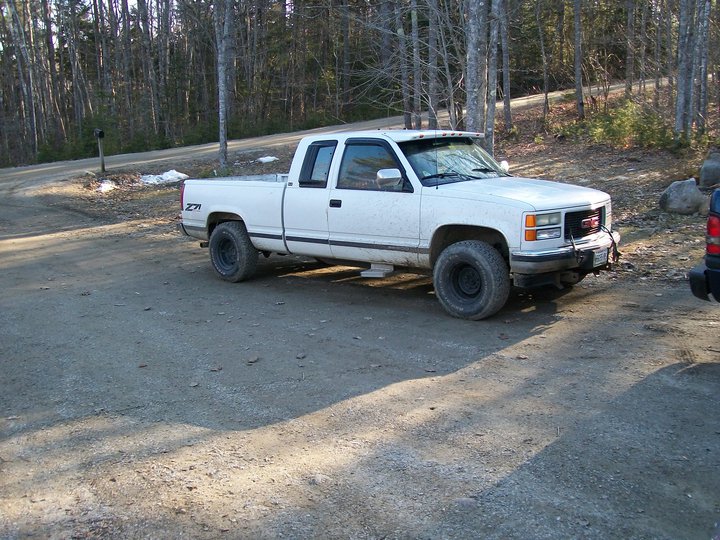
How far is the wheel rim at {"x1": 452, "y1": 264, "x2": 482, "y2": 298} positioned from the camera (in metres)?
7.23

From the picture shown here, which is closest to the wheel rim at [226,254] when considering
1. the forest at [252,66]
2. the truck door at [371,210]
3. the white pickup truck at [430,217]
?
the white pickup truck at [430,217]

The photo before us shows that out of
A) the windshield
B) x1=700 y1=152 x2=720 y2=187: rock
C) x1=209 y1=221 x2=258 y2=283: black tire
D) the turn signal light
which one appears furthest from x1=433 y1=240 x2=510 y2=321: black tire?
x1=700 y1=152 x2=720 y2=187: rock

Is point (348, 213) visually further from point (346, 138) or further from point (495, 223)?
point (495, 223)

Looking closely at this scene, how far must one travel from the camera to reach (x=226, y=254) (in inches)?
384

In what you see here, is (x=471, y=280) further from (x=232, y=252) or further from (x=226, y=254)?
(x=226, y=254)

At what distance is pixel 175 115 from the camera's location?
44.3 m

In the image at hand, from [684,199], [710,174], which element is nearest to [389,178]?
[684,199]

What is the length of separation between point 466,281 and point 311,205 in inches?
88.2

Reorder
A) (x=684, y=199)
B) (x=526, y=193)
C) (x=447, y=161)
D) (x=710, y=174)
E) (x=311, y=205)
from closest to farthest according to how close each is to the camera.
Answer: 1. (x=526, y=193)
2. (x=447, y=161)
3. (x=311, y=205)
4. (x=684, y=199)
5. (x=710, y=174)

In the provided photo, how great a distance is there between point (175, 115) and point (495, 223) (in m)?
40.9

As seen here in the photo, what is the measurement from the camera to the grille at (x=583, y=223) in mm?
6918

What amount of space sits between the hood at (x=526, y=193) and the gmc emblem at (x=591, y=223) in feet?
0.52

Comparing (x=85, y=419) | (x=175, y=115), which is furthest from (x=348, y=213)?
(x=175, y=115)

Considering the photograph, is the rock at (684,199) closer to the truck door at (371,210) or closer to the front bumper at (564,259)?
the front bumper at (564,259)
